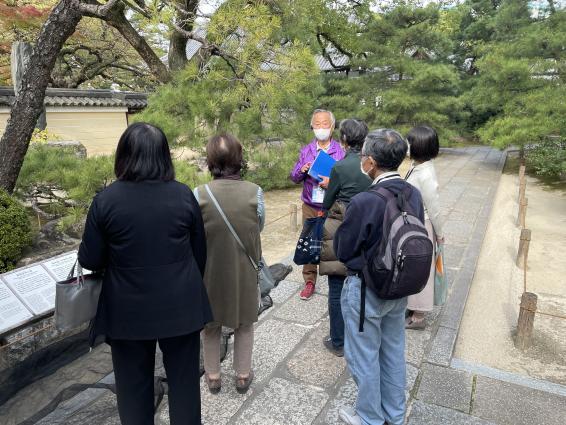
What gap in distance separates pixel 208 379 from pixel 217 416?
0.24 m

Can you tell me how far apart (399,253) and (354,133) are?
3.51ft

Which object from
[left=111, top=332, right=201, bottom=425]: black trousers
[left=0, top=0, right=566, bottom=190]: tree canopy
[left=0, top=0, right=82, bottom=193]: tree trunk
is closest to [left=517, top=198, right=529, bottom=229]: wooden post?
[left=0, top=0, right=566, bottom=190]: tree canopy

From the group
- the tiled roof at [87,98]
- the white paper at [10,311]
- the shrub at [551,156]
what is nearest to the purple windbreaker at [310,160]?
the white paper at [10,311]

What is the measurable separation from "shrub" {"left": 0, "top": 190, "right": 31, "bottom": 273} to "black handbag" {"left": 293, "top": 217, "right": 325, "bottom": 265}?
8.43ft

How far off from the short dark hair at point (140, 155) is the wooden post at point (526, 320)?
9.17 ft

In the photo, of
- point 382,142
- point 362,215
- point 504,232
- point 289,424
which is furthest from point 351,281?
point 504,232

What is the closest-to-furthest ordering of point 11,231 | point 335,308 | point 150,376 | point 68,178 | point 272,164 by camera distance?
point 150,376, point 335,308, point 11,231, point 68,178, point 272,164

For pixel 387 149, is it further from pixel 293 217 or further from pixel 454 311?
pixel 293 217

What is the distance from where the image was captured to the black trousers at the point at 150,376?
1.88 meters

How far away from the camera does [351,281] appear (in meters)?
2.11

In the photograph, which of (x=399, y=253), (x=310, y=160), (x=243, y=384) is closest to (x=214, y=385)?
(x=243, y=384)

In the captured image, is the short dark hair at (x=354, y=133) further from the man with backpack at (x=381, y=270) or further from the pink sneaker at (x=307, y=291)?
the pink sneaker at (x=307, y=291)

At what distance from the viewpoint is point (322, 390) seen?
262cm

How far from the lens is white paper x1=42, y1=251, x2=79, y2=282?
119 inches
